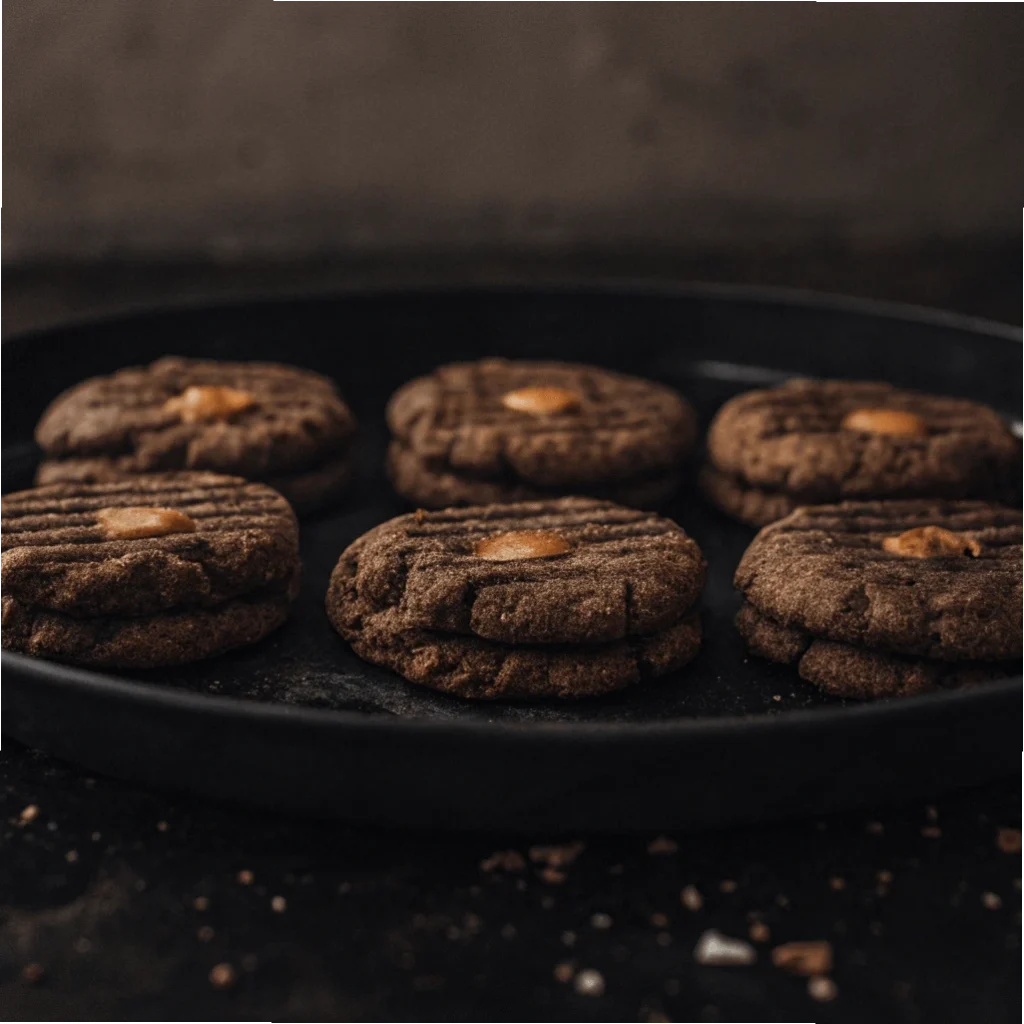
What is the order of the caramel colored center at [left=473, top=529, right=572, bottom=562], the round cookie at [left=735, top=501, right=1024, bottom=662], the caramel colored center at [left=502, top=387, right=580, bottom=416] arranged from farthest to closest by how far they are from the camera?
1. the caramel colored center at [left=502, top=387, right=580, bottom=416]
2. the caramel colored center at [left=473, top=529, right=572, bottom=562]
3. the round cookie at [left=735, top=501, right=1024, bottom=662]

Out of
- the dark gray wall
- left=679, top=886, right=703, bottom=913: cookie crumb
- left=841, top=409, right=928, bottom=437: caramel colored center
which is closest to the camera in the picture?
left=679, top=886, right=703, bottom=913: cookie crumb

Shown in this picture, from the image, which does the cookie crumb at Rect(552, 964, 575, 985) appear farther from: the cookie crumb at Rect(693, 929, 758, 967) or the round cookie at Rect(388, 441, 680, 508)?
the round cookie at Rect(388, 441, 680, 508)

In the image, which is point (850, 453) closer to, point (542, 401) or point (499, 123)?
point (542, 401)

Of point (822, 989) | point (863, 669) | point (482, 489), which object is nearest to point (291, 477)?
point (482, 489)

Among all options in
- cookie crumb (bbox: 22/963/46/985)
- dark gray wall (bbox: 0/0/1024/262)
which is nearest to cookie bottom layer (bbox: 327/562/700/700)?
cookie crumb (bbox: 22/963/46/985)

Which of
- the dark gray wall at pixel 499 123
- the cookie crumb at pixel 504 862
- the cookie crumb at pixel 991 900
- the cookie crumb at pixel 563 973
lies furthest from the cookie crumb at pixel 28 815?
the dark gray wall at pixel 499 123
